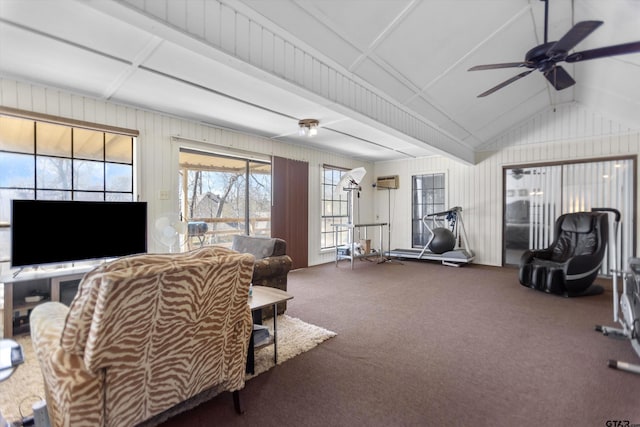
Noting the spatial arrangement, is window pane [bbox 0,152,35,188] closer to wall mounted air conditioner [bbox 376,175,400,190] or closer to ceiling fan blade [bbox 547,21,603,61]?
ceiling fan blade [bbox 547,21,603,61]

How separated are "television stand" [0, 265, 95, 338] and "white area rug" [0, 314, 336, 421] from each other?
16cm

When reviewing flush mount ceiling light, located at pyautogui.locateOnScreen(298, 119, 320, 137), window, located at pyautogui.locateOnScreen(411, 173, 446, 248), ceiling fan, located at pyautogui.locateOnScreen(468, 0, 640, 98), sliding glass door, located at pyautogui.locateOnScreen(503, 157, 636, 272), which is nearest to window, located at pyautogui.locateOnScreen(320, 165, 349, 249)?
window, located at pyautogui.locateOnScreen(411, 173, 446, 248)

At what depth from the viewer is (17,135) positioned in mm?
3051

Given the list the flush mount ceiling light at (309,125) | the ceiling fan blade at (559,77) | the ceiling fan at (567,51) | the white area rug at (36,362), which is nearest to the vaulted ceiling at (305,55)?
the flush mount ceiling light at (309,125)

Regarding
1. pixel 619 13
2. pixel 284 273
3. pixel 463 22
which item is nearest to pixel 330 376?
pixel 284 273

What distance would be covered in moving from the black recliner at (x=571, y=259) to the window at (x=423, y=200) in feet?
8.44

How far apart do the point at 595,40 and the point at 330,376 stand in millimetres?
4560

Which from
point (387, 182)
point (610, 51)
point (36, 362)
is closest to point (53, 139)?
point (36, 362)

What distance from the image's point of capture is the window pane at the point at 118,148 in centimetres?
364

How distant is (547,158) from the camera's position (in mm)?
5707

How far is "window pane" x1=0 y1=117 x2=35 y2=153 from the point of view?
2.97m

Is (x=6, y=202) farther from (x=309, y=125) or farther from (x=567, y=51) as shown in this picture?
(x=567, y=51)

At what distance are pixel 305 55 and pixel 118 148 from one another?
265cm

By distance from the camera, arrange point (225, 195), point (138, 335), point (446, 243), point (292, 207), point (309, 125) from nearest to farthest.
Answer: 1. point (138, 335)
2. point (309, 125)
3. point (225, 195)
4. point (292, 207)
5. point (446, 243)
